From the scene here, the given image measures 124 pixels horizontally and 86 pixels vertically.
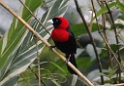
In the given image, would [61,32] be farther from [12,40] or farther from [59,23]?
[12,40]

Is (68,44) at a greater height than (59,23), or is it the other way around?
(59,23)

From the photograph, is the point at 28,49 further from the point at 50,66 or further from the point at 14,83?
the point at 50,66

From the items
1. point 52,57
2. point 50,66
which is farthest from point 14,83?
point 52,57

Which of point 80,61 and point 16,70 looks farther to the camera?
point 80,61

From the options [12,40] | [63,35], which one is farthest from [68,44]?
[12,40]

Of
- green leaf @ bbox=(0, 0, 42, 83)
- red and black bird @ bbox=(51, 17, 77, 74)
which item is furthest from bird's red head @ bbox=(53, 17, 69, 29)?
green leaf @ bbox=(0, 0, 42, 83)

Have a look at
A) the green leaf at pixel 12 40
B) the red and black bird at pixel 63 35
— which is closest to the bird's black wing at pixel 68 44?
the red and black bird at pixel 63 35

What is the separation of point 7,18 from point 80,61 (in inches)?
21.0

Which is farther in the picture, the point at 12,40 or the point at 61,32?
the point at 61,32

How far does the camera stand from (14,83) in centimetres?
92

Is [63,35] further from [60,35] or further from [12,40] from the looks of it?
[12,40]

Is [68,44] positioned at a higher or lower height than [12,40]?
lower

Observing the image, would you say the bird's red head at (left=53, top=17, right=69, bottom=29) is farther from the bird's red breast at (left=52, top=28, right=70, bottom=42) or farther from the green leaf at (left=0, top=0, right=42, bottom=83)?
the green leaf at (left=0, top=0, right=42, bottom=83)

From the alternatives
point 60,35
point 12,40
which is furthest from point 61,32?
point 12,40
